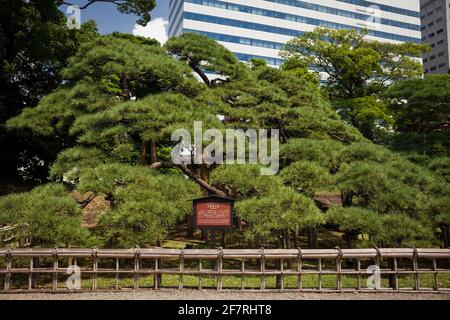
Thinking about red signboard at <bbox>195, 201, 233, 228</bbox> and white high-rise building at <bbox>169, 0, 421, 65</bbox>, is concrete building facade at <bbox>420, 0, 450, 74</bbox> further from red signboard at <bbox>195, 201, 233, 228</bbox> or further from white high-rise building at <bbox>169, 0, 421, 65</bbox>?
red signboard at <bbox>195, 201, 233, 228</bbox>

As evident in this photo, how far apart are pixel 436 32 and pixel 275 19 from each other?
33.7 m

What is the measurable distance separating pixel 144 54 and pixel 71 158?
335cm

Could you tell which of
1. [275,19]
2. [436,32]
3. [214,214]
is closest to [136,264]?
[214,214]

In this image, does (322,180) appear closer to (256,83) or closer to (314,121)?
(314,121)

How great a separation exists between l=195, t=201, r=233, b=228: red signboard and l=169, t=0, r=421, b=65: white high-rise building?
31.3 m

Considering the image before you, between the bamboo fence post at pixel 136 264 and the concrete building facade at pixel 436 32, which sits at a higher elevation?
the concrete building facade at pixel 436 32

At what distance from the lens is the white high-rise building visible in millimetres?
35656

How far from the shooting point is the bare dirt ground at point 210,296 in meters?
5.79

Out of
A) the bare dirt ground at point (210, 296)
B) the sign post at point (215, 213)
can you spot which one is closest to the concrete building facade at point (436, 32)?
the bare dirt ground at point (210, 296)

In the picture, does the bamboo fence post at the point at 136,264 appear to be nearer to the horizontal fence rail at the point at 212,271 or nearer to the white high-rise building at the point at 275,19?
the horizontal fence rail at the point at 212,271

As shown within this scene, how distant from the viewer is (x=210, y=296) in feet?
19.3

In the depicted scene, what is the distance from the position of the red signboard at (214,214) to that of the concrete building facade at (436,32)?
59538mm

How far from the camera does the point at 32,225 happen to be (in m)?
5.87

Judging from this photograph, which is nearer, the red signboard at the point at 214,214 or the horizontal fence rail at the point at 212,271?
the horizontal fence rail at the point at 212,271
